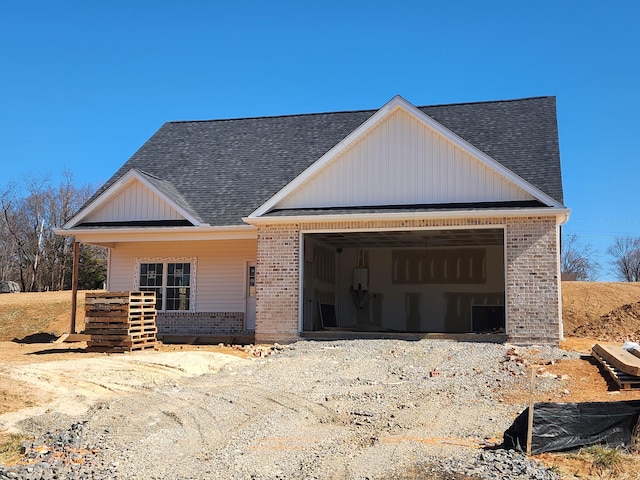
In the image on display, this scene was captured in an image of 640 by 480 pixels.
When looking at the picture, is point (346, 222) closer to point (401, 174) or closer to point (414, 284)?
point (401, 174)

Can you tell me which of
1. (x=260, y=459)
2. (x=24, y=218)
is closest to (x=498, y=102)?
(x=260, y=459)

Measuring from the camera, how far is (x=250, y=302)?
74.2 ft

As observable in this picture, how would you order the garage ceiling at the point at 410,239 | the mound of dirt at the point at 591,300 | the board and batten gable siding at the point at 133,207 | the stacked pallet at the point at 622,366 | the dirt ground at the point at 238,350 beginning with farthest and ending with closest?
the mound of dirt at the point at 591,300
the garage ceiling at the point at 410,239
the board and batten gable siding at the point at 133,207
the stacked pallet at the point at 622,366
the dirt ground at the point at 238,350

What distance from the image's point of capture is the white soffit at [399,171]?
18766 mm

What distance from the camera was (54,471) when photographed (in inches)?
313

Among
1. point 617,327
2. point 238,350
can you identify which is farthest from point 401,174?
point 617,327

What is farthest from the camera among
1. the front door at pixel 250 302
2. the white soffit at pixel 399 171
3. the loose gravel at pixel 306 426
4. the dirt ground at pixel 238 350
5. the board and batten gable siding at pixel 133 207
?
the front door at pixel 250 302

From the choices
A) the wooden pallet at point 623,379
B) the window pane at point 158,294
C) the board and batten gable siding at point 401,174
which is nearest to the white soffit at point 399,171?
the board and batten gable siding at point 401,174

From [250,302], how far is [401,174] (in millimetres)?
6556

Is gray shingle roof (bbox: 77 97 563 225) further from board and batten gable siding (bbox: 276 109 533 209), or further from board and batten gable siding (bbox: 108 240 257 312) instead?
board and batten gable siding (bbox: 276 109 533 209)

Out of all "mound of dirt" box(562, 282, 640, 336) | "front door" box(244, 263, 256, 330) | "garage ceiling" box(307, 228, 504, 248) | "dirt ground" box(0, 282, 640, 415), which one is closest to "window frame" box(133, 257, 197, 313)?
"front door" box(244, 263, 256, 330)

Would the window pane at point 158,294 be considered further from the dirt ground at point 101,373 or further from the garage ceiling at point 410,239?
the garage ceiling at point 410,239

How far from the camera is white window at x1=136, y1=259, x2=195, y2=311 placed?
75.9 ft

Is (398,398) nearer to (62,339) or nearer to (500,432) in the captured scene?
(500,432)
